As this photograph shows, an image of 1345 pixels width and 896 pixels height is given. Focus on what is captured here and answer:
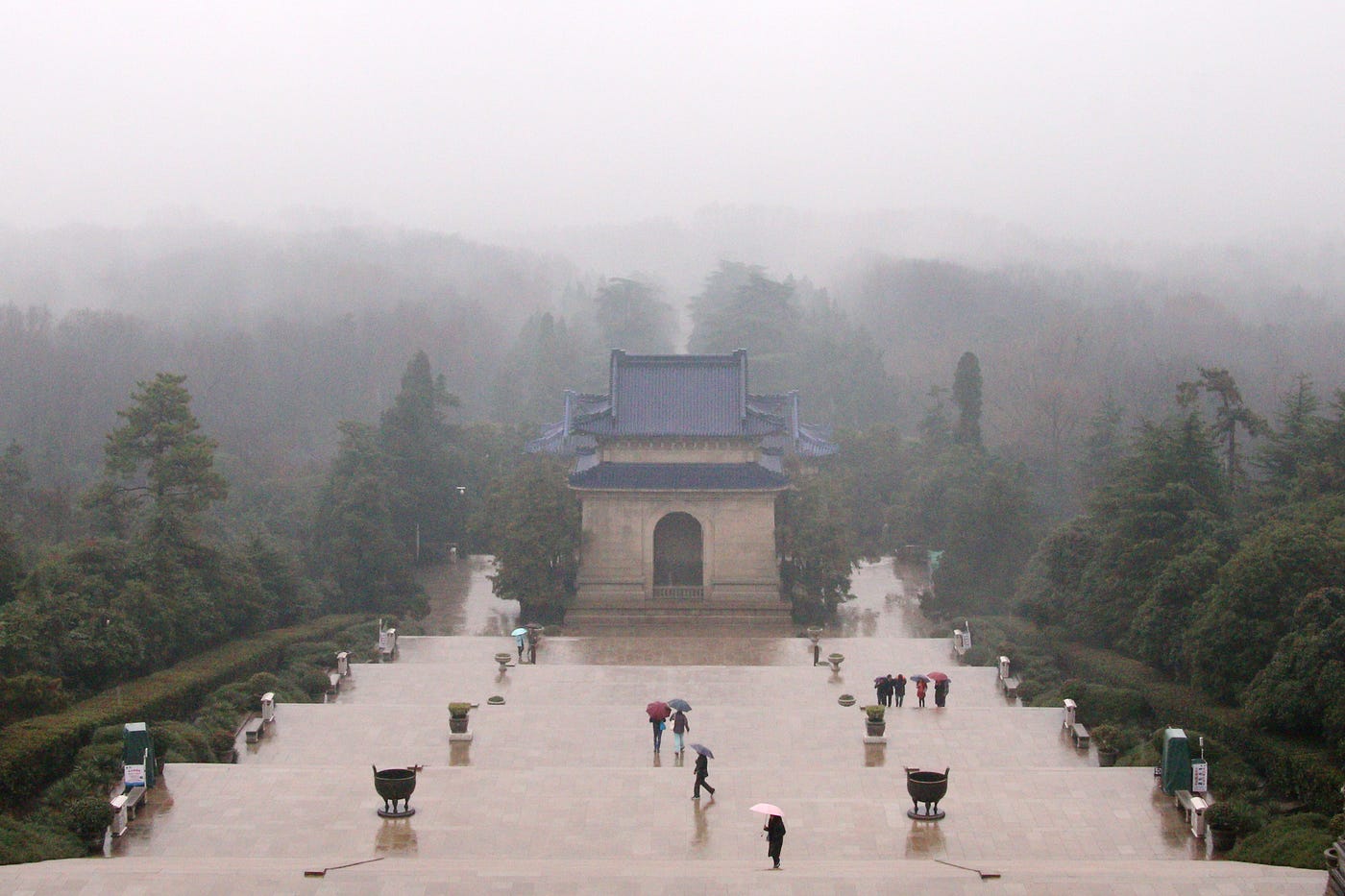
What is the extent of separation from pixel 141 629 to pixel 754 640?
15.8 meters

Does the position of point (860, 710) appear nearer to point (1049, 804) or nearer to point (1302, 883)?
point (1049, 804)

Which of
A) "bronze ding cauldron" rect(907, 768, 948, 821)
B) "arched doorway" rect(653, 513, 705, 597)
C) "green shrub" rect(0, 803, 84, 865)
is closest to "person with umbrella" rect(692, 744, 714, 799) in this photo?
"bronze ding cauldron" rect(907, 768, 948, 821)

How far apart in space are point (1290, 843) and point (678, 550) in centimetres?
3069

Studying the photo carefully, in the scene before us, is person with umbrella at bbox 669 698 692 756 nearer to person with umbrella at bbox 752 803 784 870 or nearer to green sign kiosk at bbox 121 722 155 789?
person with umbrella at bbox 752 803 784 870

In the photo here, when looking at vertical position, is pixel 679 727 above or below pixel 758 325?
below

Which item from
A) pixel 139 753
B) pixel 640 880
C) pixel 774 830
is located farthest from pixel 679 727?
pixel 139 753

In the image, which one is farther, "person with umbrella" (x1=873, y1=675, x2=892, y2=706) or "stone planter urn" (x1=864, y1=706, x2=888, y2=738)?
"person with umbrella" (x1=873, y1=675, x2=892, y2=706)

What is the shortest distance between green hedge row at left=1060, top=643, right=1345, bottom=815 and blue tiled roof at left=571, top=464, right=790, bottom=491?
1534 cm

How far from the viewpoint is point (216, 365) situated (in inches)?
3529

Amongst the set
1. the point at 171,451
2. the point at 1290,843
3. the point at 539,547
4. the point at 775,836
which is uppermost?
the point at 171,451

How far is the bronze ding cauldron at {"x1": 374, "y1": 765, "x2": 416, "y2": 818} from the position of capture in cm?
1997

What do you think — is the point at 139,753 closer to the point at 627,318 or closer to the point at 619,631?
the point at 619,631

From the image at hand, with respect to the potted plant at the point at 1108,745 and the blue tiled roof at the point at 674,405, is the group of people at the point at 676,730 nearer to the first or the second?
the potted plant at the point at 1108,745

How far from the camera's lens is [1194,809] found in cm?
1986
